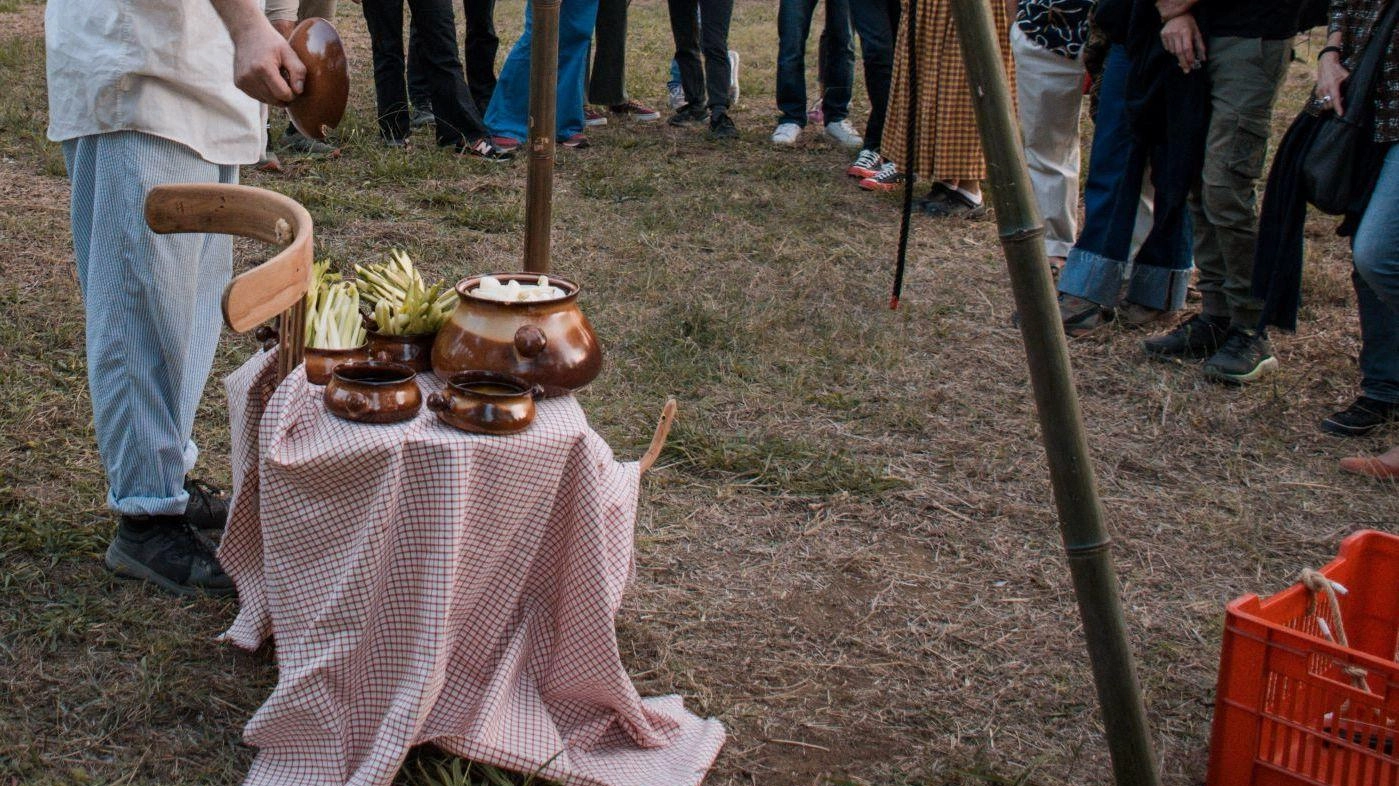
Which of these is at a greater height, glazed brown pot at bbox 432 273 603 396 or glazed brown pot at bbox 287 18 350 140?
glazed brown pot at bbox 287 18 350 140

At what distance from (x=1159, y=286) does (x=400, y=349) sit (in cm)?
328

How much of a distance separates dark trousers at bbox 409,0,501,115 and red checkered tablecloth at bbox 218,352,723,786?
4.78 m

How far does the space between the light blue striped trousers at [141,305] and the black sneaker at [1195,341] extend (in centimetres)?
316

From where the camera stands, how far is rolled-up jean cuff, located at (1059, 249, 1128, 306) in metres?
4.76

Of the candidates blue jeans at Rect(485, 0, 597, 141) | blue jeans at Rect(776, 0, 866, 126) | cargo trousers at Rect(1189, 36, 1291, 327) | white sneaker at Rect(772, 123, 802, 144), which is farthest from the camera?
white sneaker at Rect(772, 123, 802, 144)

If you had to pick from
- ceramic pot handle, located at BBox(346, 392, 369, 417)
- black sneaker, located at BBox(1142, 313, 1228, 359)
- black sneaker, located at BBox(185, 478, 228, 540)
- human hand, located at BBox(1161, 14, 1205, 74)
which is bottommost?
black sneaker, located at BBox(185, 478, 228, 540)

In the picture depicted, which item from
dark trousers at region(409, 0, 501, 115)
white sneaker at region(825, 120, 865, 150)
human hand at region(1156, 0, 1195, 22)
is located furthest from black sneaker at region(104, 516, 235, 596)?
white sneaker at region(825, 120, 865, 150)

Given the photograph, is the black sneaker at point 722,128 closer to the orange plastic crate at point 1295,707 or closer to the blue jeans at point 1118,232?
the blue jeans at point 1118,232

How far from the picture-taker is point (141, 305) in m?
2.62

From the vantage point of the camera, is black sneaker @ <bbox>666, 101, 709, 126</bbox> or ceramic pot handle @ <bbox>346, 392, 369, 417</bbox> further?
black sneaker @ <bbox>666, 101, 709, 126</bbox>

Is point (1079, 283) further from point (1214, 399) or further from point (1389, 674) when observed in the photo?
point (1389, 674)

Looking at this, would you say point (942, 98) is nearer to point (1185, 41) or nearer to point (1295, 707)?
point (1185, 41)

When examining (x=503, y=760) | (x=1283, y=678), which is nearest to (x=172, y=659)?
(x=503, y=760)

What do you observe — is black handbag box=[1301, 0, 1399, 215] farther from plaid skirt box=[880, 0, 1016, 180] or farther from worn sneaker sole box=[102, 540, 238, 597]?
worn sneaker sole box=[102, 540, 238, 597]
